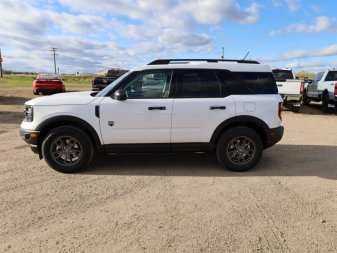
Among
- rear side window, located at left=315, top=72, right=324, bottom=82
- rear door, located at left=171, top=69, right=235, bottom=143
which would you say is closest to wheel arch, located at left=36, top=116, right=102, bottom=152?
rear door, located at left=171, top=69, right=235, bottom=143

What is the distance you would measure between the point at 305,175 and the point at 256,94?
1584 millimetres

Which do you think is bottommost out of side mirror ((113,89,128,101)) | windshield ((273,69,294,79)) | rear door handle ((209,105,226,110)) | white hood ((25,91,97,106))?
rear door handle ((209,105,226,110))

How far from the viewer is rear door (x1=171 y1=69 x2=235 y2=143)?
5758 mm

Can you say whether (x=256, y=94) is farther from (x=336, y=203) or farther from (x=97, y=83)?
(x=97, y=83)

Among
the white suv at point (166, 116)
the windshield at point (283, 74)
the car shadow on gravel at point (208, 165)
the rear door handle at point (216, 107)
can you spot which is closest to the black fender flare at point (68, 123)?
the white suv at point (166, 116)

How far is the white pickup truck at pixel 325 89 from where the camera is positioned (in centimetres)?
1468

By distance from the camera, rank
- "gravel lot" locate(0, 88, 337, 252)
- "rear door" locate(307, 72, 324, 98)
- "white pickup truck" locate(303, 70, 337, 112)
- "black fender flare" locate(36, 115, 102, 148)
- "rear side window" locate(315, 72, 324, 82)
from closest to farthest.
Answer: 1. "gravel lot" locate(0, 88, 337, 252)
2. "black fender flare" locate(36, 115, 102, 148)
3. "white pickup truck" locate(303, 70, 337, 112)
4. "rear door" locate(307, 72, 324, 98)
5. "rear side window" locate(315, 72, 324, 82)

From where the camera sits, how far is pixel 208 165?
251 inches

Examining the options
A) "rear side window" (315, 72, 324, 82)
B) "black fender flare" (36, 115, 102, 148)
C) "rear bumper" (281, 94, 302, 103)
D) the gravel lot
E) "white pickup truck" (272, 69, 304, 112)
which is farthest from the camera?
"rear side window" (315, 72, 324, 82)

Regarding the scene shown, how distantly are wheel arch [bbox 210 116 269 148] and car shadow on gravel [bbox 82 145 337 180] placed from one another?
0.55 meters

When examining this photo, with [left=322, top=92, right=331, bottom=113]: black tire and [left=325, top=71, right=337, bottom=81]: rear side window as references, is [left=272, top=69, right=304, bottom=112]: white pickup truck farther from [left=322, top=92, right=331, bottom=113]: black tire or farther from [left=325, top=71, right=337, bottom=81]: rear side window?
[left=325, top=71, right=337, bottom=81]: rear side window

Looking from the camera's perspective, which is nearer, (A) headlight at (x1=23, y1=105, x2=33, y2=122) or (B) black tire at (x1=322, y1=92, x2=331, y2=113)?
(A) headlight at (x1=23, y1=105, x2=33, y2=122)

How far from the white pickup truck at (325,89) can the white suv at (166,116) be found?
9.94m

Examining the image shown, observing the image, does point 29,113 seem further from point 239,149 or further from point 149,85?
point 239,149
